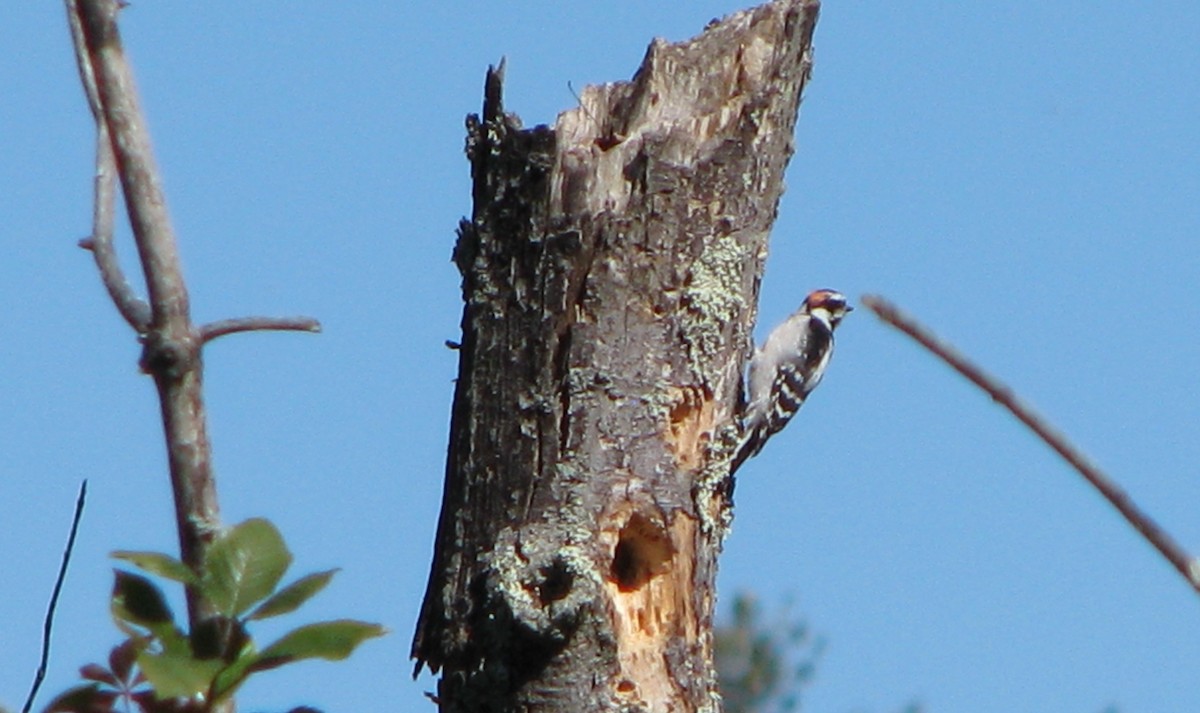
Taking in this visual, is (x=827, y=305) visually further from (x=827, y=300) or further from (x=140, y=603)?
(x=140, y=603)

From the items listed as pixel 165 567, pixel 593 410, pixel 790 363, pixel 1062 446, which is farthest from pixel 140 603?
pixel 790 363

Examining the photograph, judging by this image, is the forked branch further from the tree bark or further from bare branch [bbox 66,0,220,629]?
the tree bark

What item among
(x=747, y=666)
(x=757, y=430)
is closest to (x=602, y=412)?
(x=757, y=430)

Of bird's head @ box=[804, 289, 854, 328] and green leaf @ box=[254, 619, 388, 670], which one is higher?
bird's head @ box=[804, 289, 854, 328]

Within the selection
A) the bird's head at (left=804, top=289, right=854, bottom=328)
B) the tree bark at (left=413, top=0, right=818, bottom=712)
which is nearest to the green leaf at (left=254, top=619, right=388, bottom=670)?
the tree bark at (left=413, top=0, right=818, bottom=712)

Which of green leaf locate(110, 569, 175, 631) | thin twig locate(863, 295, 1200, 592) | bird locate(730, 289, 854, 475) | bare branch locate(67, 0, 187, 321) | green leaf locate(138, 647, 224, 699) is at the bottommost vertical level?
thin twig locate(863, 295, 1200, 592)

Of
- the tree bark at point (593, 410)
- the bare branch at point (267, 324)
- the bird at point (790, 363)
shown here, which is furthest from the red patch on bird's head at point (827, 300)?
the bare branch at point (267, 324)

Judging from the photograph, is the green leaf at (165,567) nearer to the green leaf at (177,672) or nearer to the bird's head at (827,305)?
the green leaf at (177,672)

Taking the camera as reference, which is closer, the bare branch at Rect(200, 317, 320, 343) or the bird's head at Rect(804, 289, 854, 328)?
the bare branch at Rect(200, 317, 320, 343)
